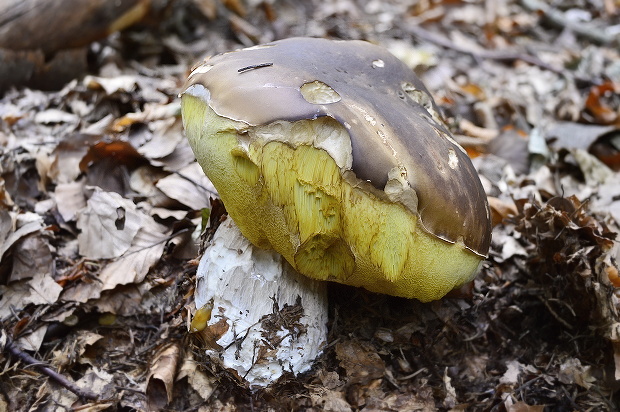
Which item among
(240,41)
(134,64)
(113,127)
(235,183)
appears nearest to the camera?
(235,183)

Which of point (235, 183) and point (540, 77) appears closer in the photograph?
point (235, 183)

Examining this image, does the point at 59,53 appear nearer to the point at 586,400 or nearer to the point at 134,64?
the point at 134,64

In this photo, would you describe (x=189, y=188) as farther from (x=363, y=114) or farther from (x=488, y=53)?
(x=488, y=53)

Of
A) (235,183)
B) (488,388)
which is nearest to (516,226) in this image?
(488,388)

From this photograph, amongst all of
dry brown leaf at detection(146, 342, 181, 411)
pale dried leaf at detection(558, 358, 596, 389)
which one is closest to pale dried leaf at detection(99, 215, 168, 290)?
dry brown leaf at detection(146, 342, 181, 411)

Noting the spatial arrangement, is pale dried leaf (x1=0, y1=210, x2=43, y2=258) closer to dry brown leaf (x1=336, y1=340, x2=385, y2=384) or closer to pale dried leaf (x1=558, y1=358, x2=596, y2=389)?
dry brown leaf (x1=336, y1=340, x2=385, y2=384)

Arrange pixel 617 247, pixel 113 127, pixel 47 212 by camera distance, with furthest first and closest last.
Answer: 1. pixel 113 127
2. pixel 47 212
3. pixel 617 247

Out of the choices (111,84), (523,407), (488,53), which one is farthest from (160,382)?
(488,53)
